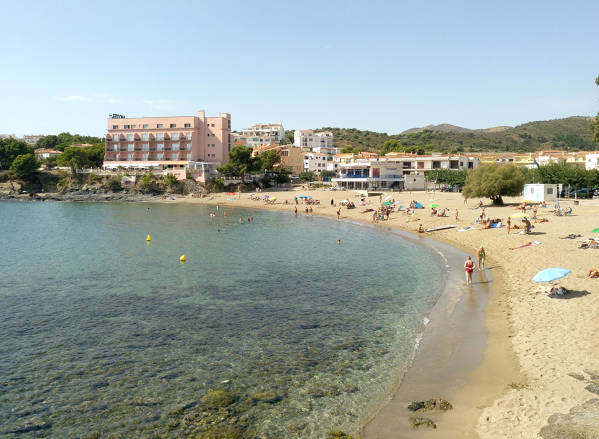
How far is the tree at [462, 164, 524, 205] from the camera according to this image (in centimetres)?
5003

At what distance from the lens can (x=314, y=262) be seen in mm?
29672

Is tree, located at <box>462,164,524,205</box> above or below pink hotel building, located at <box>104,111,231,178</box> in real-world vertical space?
below

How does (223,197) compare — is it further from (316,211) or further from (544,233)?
(544,233)

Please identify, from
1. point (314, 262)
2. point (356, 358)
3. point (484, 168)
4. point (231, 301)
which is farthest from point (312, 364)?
point (484, 168)

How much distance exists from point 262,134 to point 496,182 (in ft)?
438

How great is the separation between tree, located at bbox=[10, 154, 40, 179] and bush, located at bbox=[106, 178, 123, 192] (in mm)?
18983

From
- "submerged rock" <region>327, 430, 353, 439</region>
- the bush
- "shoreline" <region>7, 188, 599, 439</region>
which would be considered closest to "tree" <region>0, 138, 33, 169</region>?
the bush

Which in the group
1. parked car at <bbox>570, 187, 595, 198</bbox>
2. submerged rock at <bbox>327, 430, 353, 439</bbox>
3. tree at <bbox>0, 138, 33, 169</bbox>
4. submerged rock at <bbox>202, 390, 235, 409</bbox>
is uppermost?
tree at <bbox>0, 138, 33, 169</bbox>

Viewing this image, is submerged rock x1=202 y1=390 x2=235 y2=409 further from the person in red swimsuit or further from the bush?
the bush

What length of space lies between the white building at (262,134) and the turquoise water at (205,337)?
13745 cm

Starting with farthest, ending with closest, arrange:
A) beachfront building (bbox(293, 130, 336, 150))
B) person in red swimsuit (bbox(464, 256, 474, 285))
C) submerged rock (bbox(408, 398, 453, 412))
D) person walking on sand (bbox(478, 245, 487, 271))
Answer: beachfront building (bbox(293, 130, 336, 150)), person walking on sand (bbox(478, 245, 487, 271)), person in red swimsuit (bbox(464, 256, 474, 285)), submerged rock (bbox(408, 398, 453, 412))

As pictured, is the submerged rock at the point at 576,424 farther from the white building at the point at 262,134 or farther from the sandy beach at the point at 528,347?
the white building at the point at 262,134

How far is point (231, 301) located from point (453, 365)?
1087cm

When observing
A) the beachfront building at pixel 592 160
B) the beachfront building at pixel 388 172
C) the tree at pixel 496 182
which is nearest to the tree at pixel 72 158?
the beachfront building at pixel 388 172
